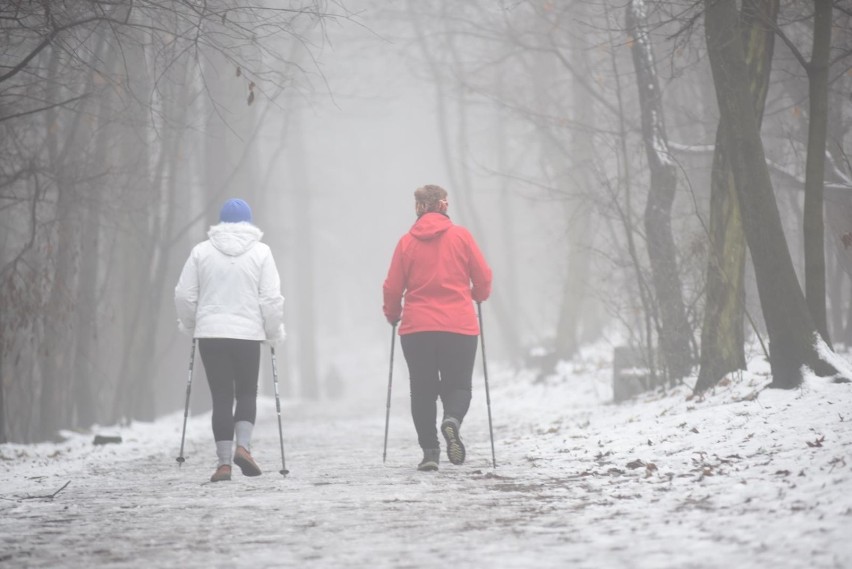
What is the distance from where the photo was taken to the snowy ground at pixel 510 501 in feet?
13.6

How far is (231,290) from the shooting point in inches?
287

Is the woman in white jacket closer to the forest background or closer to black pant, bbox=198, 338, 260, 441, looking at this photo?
black pant, bbox=198, 338, 260, 441

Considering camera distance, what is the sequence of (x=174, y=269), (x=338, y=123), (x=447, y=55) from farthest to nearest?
(x=338, y=123)
(x=447, y=55)
(x=174, y=269)

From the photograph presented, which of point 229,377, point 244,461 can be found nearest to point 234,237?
point 229,377

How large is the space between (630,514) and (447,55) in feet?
68.4

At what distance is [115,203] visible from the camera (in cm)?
1405

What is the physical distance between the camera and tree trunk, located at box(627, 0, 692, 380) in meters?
11.2

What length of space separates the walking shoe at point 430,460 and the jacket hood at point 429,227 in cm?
165

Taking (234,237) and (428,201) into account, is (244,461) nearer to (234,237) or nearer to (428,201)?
(234,237)

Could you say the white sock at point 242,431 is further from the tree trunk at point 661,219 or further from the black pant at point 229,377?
the tree trunk at point 661,219

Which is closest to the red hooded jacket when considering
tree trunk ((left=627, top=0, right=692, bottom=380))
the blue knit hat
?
the blue knit hat

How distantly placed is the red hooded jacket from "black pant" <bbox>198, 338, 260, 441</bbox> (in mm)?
1173

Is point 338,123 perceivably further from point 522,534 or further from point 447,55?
point 522,534

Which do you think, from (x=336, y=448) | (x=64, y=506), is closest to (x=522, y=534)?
(x=64, y=506)
